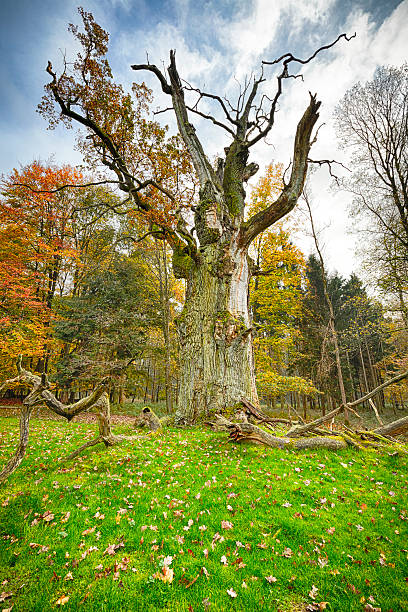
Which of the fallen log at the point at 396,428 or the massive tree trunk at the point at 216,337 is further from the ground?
the massive tree trunk at the point at 216,337

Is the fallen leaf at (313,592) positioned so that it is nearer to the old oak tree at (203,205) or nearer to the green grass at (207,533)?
the green grass at (207,533)

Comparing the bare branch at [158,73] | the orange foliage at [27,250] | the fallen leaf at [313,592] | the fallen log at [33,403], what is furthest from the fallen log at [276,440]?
the bare branch at [158,73]

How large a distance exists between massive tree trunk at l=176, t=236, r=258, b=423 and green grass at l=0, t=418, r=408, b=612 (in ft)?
8.28

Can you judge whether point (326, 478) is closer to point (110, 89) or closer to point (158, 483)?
point (158, 483)

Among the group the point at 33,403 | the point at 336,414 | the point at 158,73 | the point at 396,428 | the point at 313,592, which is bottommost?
the point at 313,592

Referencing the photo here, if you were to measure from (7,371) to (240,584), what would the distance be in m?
15.1

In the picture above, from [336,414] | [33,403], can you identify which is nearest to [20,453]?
[33,403]

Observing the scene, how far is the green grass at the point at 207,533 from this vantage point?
2170 millimetres

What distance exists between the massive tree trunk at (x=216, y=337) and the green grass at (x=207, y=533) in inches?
99.4

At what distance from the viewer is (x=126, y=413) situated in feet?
58.9

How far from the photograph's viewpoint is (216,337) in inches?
303

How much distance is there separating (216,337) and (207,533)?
508 cm

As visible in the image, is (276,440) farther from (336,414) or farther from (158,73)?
(158,73)

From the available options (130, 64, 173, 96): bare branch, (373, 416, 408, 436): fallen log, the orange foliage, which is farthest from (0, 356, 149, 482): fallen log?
(130, 64, 173, 96): bare branch
